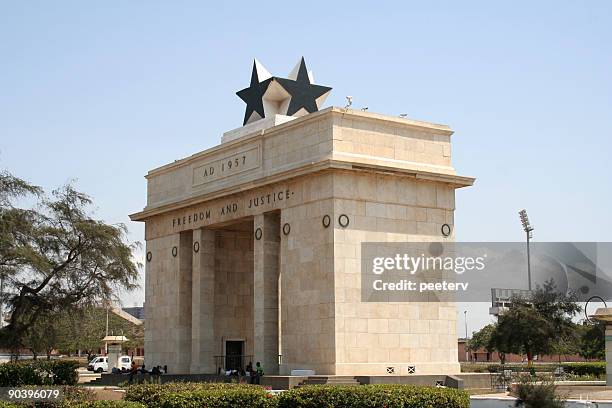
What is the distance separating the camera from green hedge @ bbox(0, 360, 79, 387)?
109 feet

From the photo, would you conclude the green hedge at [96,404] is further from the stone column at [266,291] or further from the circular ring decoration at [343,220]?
the stone column at [266,291]

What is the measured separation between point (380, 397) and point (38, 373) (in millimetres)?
19153

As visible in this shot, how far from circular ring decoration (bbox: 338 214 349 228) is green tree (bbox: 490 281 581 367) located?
29.2 metres

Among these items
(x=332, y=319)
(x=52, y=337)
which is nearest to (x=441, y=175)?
(x=332, y=319)

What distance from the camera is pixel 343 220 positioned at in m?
31.6

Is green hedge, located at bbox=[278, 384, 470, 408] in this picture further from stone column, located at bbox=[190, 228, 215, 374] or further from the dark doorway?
the dark doorway

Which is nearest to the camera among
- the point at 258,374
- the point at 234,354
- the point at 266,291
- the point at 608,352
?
the point at 258,374

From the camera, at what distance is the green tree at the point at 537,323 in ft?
188

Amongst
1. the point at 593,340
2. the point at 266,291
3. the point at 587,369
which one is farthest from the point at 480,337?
the point at 266,291

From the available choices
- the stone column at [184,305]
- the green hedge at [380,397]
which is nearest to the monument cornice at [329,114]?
the stone column at [184,305]

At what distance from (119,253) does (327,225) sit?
13425 mm

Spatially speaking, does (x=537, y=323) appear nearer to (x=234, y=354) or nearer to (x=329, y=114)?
(x=234, y=354)

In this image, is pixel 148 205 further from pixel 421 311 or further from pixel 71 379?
pixel 421 311

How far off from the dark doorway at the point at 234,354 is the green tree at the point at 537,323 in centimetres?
2372
